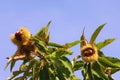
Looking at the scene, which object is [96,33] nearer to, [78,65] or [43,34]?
[78,65]

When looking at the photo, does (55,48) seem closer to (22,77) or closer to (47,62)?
(47,62)

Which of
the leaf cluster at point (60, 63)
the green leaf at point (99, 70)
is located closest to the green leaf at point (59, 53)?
the leaf cluster at point (60, 63)

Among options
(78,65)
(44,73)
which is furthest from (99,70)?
(44,73)

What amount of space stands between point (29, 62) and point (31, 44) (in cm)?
29

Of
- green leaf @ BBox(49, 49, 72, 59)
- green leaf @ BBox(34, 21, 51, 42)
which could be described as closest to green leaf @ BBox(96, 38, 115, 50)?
green leaf @ BBox(49, 49, 72, 59)

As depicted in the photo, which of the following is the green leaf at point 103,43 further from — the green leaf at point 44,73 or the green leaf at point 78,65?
the green leaf at point 44,73

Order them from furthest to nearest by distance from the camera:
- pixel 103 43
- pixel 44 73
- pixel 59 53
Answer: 1. pixel 103 43
2. pixel 44 73
3. pixel 59 53

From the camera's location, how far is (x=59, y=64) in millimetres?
5418

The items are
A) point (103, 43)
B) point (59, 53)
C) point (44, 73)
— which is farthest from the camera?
point (103, 43)

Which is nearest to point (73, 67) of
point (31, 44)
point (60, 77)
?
point (60, 77)

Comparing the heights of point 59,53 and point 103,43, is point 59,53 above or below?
below

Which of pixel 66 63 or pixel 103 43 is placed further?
pixel 103 43

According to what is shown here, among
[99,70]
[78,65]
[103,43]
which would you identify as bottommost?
[99,70]

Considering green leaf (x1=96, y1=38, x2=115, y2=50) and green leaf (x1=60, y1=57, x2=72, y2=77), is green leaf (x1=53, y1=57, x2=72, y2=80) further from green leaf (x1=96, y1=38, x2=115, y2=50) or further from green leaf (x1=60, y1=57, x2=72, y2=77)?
green leaf (x1=96, y1=38, x2=115, y2=50)
